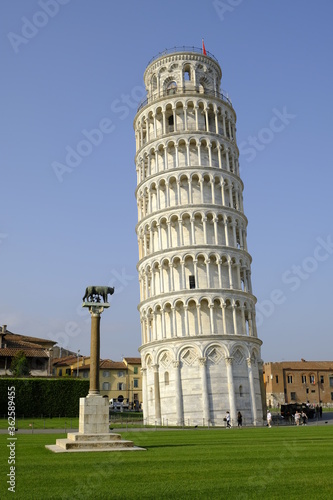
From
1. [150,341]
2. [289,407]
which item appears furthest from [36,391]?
[289,407]

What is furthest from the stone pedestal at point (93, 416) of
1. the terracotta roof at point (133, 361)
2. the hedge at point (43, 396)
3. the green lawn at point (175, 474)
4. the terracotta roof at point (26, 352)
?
the terracotta roof at point (133, 361)

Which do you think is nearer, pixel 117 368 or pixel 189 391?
pixel 189 391

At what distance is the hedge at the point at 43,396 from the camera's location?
5278 cm

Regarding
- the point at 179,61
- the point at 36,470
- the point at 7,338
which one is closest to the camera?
the point at 36,470

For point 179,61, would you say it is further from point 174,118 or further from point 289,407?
point 289,407

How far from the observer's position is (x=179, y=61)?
212ft

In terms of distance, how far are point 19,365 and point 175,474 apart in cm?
5607

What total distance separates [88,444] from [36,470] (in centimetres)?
718

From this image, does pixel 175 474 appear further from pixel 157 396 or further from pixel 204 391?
pixel 157 396

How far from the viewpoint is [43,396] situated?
178ft

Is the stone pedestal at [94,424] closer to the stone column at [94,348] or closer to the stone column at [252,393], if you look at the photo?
the stone column at [94,348]

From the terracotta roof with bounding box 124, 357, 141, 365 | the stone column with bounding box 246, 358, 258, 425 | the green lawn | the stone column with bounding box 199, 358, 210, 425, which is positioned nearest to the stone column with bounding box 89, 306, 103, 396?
the green lawn

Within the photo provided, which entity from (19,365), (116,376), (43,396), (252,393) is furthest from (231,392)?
(116,376)

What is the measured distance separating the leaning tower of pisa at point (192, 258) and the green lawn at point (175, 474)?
32.1 meters
